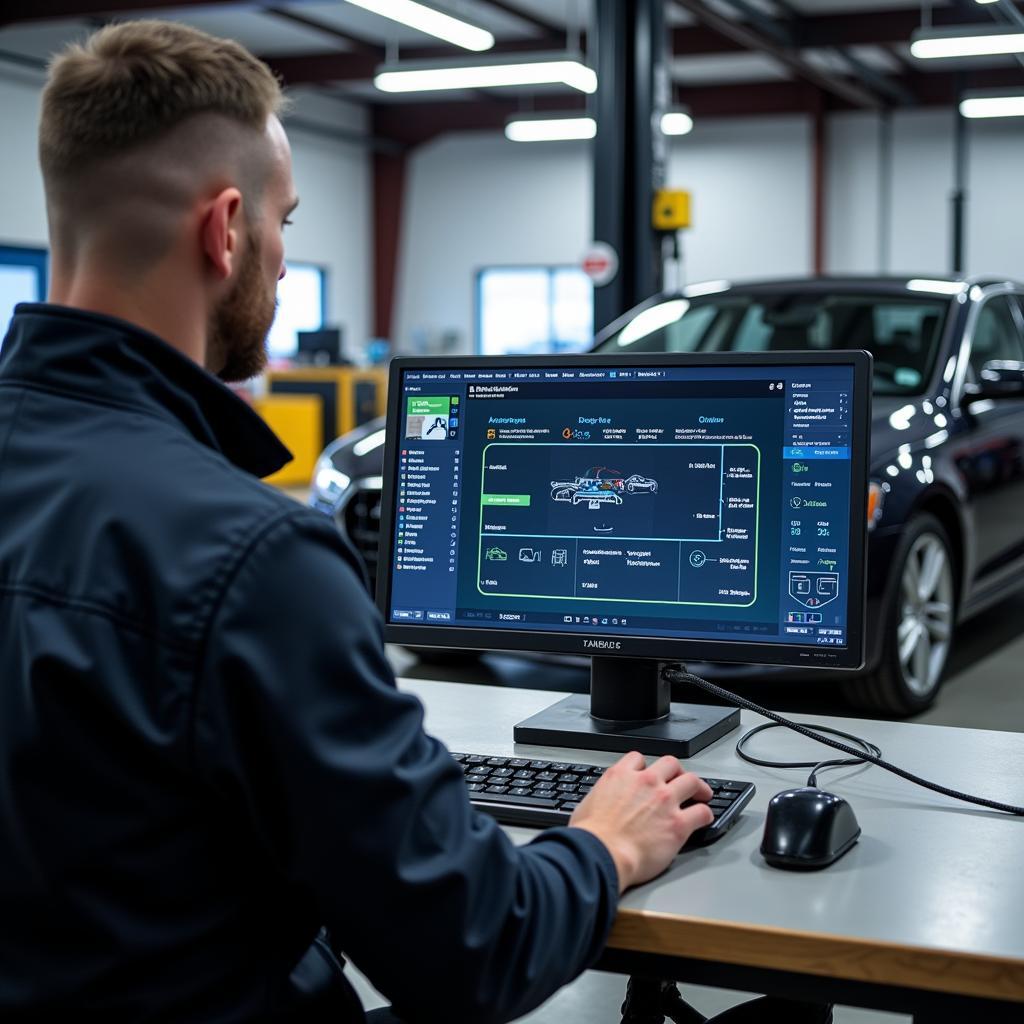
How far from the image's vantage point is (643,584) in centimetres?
176

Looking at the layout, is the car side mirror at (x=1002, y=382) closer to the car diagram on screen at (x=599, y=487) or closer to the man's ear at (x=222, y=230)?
the car diagram on screen at (x=599, y=487)

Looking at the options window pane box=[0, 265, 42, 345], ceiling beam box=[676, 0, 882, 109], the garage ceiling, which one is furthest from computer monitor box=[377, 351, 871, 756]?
window pane box=[0, 265, 42, 345]

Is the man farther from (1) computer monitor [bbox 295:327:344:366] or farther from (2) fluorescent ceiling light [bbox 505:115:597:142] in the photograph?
(1) computer monitor [bbox 295:327:344:366]

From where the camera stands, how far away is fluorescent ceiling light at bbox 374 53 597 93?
10.4 metres

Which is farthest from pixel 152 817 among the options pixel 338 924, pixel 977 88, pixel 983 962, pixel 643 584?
pixel 977 88

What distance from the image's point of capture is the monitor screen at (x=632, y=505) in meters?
1.70

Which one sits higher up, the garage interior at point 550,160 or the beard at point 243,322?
the garage interior at point 550,160

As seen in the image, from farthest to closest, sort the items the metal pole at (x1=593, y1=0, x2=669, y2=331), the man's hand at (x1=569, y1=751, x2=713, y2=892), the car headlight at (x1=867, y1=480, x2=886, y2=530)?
the metal pole at (x1=593, y1=0, x2=669, y2=331)
the car headlight at (x1=867, y1=480, x2=886, y2=530)
the man's hand at (x1=569, y1=751, x2=713, y2=892)

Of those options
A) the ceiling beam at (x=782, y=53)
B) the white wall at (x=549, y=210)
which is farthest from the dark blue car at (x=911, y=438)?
the white wall at (x=549, y=210)

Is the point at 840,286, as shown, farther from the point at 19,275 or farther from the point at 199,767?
the point at 19,275

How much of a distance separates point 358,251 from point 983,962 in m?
16.7

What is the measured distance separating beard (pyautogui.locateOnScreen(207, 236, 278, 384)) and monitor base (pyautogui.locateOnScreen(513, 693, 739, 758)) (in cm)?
71

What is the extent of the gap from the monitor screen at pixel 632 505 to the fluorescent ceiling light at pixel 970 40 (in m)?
8.47

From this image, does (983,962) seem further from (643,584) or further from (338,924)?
(643,584)
